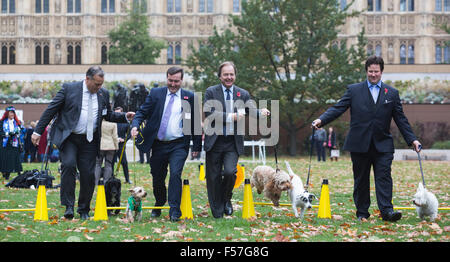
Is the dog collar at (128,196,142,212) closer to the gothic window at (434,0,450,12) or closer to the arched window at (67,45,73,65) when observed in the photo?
the gothic window at (434,0,450,12)

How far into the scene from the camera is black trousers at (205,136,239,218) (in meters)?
8.67

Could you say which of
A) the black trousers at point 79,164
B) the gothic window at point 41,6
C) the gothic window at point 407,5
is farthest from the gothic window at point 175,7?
the black trousers at point 79,164

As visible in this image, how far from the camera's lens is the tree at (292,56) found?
108 feet

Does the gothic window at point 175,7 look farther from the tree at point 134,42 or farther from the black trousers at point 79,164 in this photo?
the black trousers at point 79,164

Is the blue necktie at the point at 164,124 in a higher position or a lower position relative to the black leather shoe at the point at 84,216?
higher

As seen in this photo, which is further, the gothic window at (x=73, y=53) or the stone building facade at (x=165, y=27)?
the gothic window at (x=73, y=53)

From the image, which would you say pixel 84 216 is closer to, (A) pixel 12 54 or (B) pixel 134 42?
(B) pixel 134 42

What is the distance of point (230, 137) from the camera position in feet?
28.5

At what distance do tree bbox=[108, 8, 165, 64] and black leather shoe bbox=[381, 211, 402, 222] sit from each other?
1750 inches

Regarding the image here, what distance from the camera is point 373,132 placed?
8.57 metres

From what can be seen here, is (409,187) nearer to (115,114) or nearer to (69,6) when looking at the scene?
(115,114)

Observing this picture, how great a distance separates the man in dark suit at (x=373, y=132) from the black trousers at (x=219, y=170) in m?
1.13

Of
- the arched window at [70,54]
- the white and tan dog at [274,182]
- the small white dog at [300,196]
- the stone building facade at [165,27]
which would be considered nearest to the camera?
the small white dog at [300,196]
